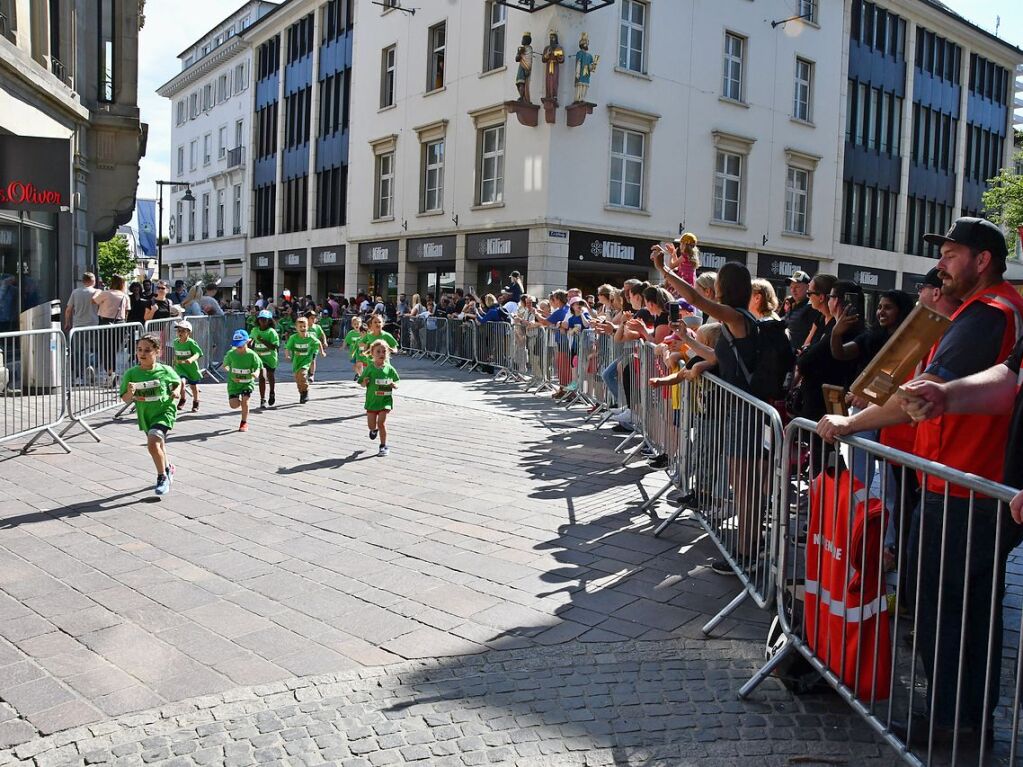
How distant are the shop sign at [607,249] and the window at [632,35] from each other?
4864mm

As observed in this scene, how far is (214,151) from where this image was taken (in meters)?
50.0

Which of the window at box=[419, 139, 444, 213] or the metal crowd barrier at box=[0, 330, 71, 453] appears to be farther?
the window at box=[419, 139, 444, 213]

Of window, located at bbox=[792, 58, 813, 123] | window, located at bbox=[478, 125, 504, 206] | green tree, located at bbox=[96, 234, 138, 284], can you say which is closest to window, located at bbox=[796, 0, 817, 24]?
window, located at bbox=[792, 58, 813, 123]

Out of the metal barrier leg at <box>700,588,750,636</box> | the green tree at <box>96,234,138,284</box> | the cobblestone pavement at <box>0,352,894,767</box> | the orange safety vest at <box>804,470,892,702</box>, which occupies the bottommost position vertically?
the cobblestone pavement at <box>0,352,894,767</box>

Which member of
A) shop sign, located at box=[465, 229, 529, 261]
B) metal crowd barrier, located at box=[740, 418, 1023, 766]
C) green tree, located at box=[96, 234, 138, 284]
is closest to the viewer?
metal crowd barrier, located at box=[740, 418, 1023, 766]

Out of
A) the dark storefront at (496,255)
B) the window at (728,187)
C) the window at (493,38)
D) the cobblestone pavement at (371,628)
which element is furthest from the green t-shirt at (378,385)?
the window at (728,187)

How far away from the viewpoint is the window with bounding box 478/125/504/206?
86.7 ft

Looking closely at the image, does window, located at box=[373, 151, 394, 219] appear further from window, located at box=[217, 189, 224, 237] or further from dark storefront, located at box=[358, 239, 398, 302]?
window, located at box=[217, 189, 224, 237]

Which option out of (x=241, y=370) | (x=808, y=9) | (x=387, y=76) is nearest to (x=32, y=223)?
(x=241, y=370)

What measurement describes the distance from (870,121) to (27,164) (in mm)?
31009

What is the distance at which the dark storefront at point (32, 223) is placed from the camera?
501 inches

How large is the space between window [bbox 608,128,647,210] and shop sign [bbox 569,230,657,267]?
1.05 meters

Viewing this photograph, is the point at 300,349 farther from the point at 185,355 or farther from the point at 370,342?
the point at 370,342

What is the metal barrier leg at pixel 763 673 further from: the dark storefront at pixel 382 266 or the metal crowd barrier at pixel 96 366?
the dark storefront at pixel 382 266
